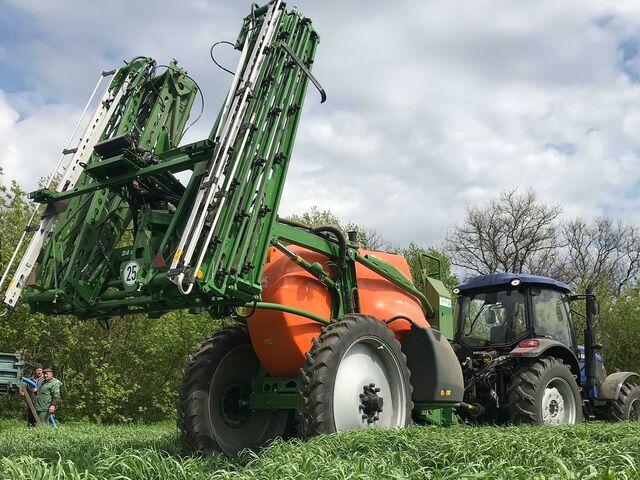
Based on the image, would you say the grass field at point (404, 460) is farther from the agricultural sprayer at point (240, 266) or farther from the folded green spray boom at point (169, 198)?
the folded green spray boom at point (169, 198)

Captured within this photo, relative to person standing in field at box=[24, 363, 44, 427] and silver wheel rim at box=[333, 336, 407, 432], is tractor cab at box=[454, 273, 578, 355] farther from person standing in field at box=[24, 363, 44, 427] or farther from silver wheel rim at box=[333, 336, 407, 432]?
person standing in field at box=[24, 363, 44, 427]

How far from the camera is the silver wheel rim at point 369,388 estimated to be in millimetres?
6066

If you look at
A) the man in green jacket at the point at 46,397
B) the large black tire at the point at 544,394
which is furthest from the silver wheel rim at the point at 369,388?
the man in green jacket at the point at 46,397

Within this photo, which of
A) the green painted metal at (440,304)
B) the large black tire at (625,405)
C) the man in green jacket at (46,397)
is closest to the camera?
the green painted metal at (440,304)

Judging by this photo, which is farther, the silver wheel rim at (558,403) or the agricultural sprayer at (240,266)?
the silver wheel rim at (558,403)

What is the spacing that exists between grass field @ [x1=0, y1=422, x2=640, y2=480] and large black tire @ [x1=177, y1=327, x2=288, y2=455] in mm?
827

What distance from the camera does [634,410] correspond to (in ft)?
35.9

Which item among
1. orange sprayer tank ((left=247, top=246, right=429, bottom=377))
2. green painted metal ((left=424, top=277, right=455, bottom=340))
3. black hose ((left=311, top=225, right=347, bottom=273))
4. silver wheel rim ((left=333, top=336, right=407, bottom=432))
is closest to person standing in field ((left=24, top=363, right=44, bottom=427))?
orange sprayer tank ((left=247, top=246, right=429, bottom=377))

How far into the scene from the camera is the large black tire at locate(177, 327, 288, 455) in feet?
22.2

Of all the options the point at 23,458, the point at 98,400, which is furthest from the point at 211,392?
the point at 98,400

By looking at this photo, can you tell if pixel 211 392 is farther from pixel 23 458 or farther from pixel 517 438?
pixel 517 438

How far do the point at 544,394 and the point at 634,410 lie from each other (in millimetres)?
3338

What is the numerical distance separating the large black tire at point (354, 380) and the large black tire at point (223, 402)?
1360 millimetres

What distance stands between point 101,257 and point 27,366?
15487 millimetres
